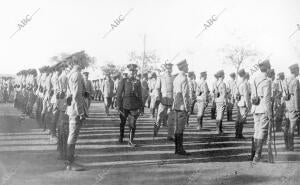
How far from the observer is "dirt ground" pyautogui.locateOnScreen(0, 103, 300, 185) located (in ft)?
22.2

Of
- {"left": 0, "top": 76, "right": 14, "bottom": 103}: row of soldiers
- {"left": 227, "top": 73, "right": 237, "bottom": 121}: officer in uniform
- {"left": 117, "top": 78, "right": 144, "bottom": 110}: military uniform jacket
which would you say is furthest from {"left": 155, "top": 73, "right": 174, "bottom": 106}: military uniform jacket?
{"left": 0, "top": 76, "right": 14, "bottom": 103}: row of soldiers

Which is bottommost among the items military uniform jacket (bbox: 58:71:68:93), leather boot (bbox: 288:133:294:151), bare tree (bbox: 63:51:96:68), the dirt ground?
the dirt ground

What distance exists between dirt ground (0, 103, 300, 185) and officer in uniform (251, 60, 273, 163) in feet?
1.49

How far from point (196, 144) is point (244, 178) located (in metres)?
3.79

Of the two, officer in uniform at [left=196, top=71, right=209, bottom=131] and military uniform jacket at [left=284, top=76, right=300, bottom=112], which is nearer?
military uniform jacket at [left=284, top=76, right=300, bottom=112]

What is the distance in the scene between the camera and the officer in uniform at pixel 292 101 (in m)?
9.91

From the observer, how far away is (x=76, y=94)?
754 cm

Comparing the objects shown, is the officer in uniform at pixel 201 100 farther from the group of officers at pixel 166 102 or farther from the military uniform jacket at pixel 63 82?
the military uniform jacket at pixel 63 82

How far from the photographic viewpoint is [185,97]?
9000 mm

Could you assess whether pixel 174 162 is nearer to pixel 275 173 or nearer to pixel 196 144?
pixel 275 173

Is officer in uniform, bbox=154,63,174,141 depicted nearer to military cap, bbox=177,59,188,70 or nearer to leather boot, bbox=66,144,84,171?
military cap, bbox=177,59,188,70

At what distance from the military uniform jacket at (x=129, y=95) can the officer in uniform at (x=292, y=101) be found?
11.7ft

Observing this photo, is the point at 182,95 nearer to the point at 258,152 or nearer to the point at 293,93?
the point at 258,152

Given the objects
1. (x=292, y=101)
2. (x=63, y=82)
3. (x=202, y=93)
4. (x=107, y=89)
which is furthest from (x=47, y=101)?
(x=107, y=89)
